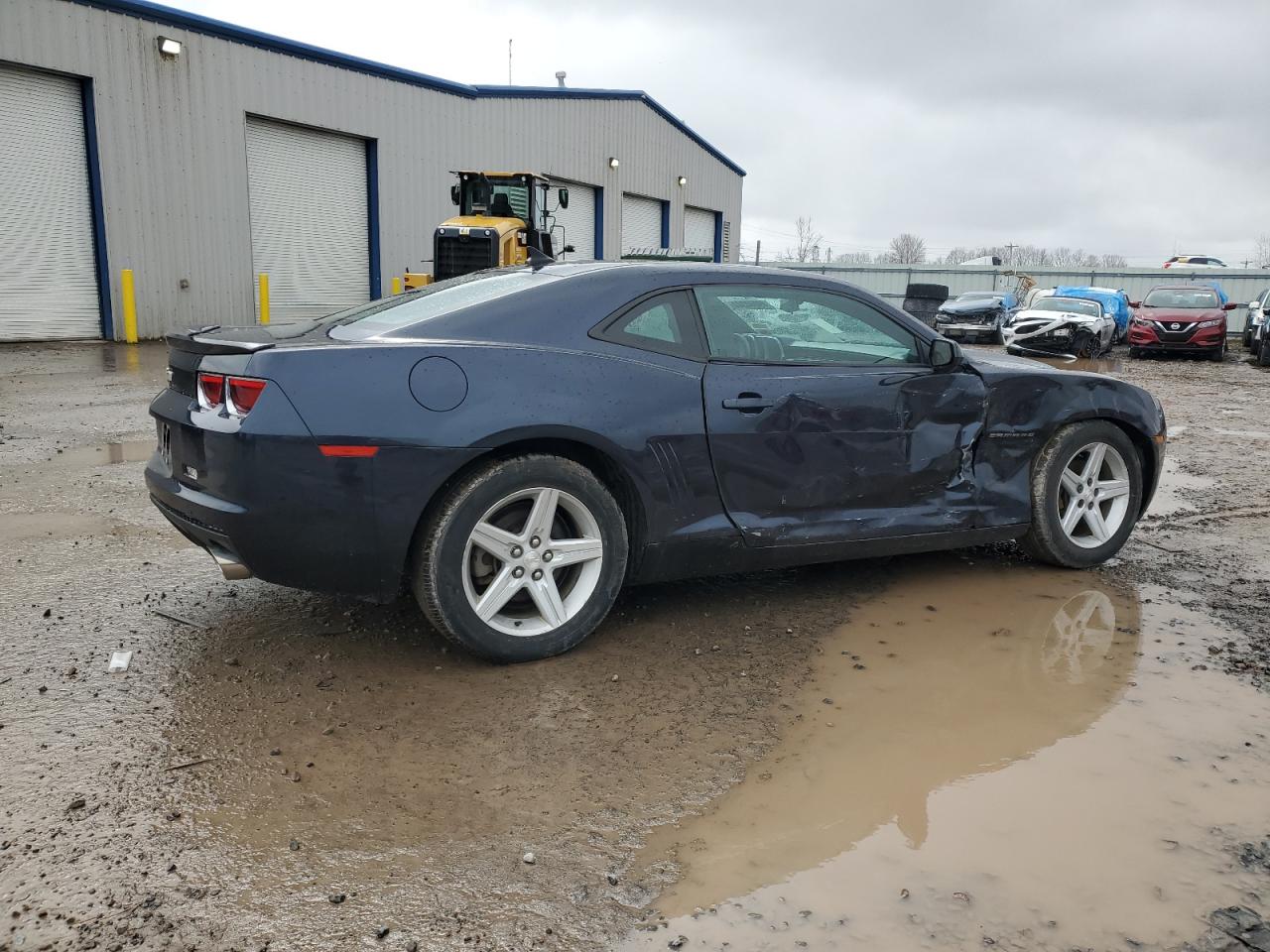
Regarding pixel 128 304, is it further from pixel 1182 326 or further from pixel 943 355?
pixel 1182 326

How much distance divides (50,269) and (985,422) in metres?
17.2

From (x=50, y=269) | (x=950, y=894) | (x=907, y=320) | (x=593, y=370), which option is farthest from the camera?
(x=50, y=269)

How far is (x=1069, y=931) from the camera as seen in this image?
2312mm

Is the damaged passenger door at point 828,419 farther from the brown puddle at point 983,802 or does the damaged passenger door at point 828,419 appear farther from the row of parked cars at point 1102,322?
the row of parked cars at point 1102,322

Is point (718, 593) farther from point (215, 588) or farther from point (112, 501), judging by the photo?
point (112, 501)

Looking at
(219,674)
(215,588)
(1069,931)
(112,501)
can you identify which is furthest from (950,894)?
(112,501)

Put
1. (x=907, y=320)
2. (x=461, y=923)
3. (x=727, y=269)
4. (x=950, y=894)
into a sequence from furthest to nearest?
(x=907, y=320), (x=727, y=269), (x=950, y=894), (x=461, y=923)

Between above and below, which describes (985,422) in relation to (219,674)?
above

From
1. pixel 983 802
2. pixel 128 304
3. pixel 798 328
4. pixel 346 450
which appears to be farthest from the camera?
pixel 128 304

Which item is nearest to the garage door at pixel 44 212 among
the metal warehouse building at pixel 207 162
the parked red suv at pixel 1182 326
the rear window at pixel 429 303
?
the metal warehouse building at pixel 207 162

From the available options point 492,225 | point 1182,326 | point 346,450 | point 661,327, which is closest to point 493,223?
point 492,225

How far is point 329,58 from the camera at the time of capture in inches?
825

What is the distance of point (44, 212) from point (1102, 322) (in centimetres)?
2058

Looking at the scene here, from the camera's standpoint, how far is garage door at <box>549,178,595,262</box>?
28.3m
